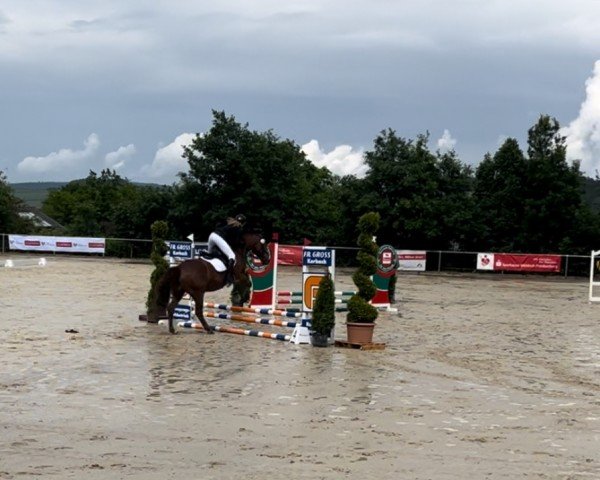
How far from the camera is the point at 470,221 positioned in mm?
48969

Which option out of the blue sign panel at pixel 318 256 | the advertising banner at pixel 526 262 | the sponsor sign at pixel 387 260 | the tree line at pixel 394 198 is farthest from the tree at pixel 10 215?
the blue sign panel at pixel 318 256

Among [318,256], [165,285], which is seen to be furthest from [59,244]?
[318,256]

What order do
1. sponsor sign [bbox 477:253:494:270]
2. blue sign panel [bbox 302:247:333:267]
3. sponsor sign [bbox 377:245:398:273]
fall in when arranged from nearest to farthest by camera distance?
blue sign panel [bbox 302:247:333:267] < sponsor sign [bbox 377:245:398:273] < sponsor sign [bbox 477:253:494:270]

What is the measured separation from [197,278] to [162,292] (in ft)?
3.13

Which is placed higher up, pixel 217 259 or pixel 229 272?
pixel 217 259

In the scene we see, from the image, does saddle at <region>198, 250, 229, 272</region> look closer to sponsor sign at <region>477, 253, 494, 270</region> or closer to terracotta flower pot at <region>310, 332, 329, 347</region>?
terracotta flower pot at <region>310, 332, 329, 347</region>

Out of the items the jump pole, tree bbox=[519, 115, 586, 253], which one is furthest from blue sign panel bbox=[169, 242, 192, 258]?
tree bbox=[519, 115, 586, 253]

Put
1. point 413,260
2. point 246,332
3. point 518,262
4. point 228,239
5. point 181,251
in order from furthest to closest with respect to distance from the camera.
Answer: point 413,260 → point 518,262 → point 181,251 → point 228,239 → point 246,332

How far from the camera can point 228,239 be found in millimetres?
16062

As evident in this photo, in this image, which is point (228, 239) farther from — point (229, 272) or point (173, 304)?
point (173, 304)

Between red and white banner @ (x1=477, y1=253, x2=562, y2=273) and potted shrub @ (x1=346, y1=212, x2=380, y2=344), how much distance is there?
3090 cm

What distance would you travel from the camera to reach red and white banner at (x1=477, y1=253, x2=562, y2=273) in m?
44.5

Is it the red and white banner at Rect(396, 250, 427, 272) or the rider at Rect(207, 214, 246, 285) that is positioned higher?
the rider at Rect(207, 214, 246, 285)

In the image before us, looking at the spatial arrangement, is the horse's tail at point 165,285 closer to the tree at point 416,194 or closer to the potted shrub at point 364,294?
the potted shrub at point 364,294
